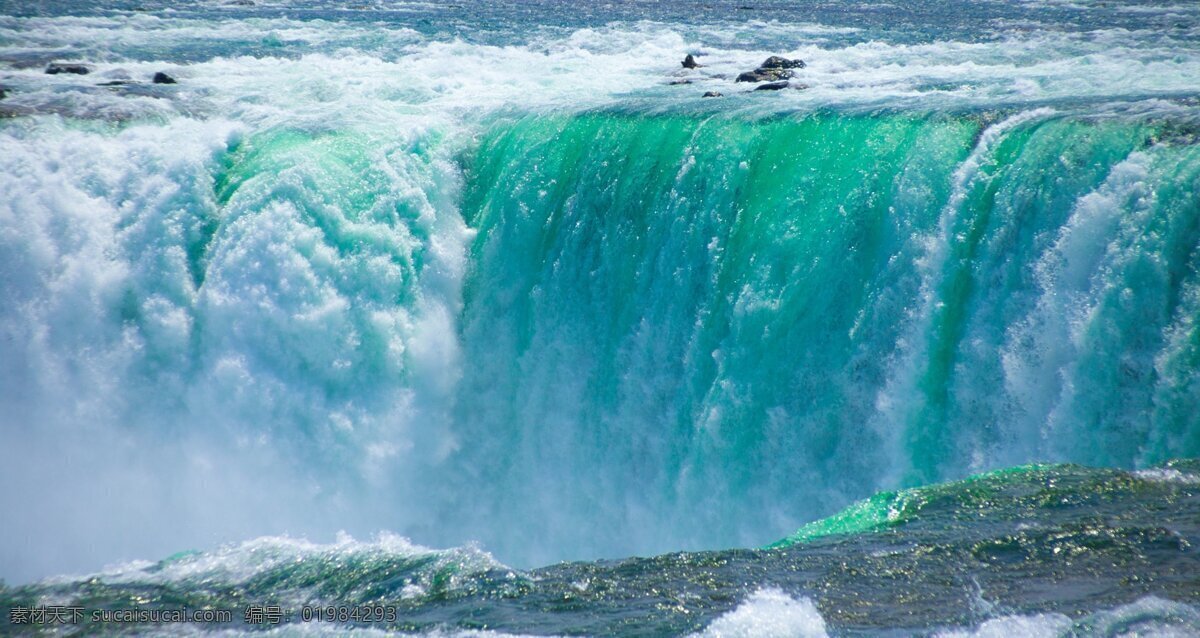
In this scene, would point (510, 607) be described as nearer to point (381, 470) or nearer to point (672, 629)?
point (672, 629)

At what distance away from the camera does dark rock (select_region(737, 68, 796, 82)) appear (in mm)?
16016

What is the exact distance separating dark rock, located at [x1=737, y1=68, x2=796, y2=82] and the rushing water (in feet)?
9.55

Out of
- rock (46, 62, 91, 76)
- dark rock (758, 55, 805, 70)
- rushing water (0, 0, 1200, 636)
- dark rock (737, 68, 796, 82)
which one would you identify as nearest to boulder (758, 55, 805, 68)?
dark rock (758, 55, 805, 70)

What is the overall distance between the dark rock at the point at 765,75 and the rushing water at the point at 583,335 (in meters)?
2.91

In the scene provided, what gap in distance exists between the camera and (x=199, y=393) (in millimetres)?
10391

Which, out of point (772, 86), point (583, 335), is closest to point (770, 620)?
point (583, 335)

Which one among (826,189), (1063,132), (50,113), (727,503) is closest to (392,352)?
(727,503)

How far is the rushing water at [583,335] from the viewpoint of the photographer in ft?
23.2

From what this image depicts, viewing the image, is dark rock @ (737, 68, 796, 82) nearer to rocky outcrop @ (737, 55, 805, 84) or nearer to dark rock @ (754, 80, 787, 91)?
rocky outcrop @ (737, 55, 805, 84)

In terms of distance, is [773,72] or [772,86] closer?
[772,86]

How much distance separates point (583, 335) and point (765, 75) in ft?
25.2

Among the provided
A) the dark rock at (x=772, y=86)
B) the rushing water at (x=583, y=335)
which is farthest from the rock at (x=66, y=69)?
the dark rock at (x=772, y=86)

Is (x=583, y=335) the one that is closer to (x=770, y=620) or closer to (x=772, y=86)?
(x=770, y=620)

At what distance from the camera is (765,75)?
1627 centimetres
